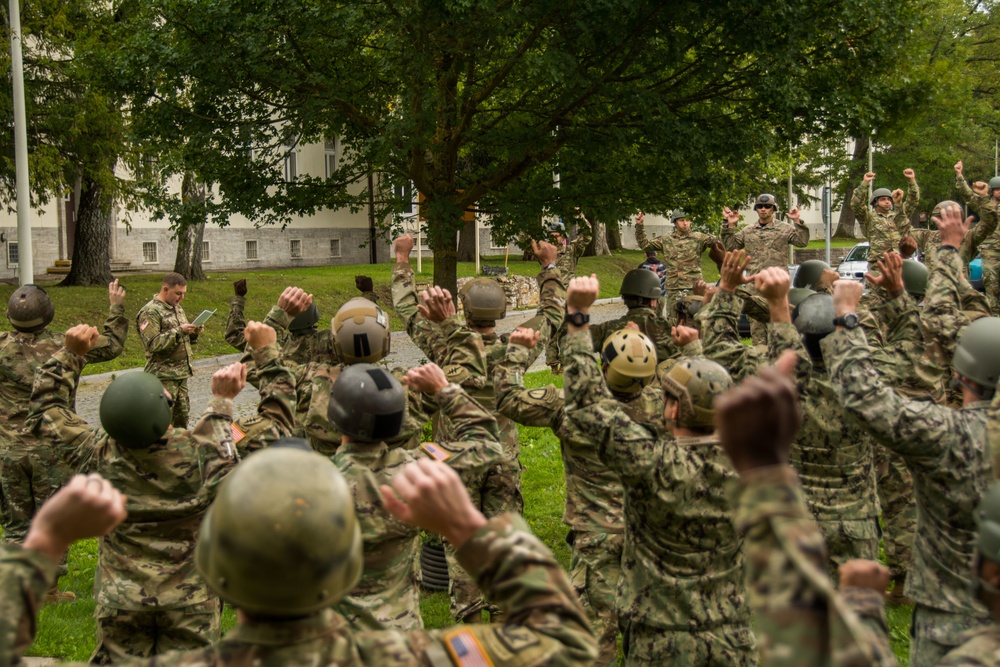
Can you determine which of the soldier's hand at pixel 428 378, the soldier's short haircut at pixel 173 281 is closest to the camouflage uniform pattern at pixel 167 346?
the soldier's short haircut at pixel 173 281

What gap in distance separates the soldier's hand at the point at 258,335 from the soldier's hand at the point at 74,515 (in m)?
3.29

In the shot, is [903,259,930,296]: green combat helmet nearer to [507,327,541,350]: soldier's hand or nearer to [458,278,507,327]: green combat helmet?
[458,278,507,327]: green combat helmet

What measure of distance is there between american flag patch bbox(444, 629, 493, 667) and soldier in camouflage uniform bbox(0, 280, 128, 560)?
582cm

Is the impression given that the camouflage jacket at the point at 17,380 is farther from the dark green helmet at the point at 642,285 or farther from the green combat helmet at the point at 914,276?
the green combat helmet at the point at 914,276

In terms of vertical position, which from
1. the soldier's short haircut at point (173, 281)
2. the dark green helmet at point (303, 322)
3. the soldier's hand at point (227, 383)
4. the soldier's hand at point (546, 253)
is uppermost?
the soldier's hand at point (546, 253)

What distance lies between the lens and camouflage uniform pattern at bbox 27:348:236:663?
5035 mm

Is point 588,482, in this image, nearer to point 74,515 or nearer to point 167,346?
point 74,515

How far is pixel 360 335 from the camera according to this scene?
5.68 m

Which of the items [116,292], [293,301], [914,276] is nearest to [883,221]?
[914,276]

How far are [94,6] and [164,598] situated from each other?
754 inches

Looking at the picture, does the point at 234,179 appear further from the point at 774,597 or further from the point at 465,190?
the point at 774,597

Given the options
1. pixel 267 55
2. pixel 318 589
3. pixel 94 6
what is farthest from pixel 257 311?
pixel 318 589

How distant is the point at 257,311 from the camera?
2247 centimetres

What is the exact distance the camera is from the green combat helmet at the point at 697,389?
4441mm
